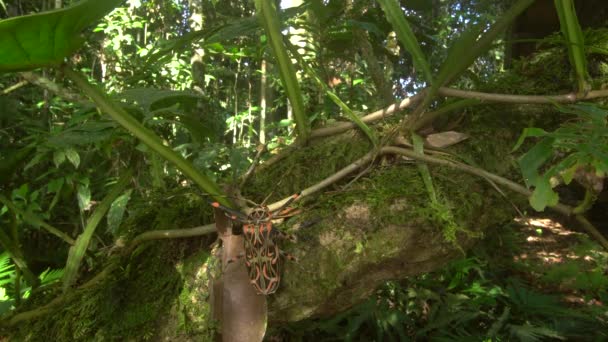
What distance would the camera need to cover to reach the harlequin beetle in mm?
912

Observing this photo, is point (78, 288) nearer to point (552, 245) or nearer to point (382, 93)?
point (382, 93)

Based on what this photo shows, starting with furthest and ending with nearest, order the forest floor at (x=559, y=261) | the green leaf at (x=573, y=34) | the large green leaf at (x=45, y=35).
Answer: the forest floor at (x=559, y=261)
the green leaf at (x=573, y=34)
the large green leaf at (x=45, y=35)

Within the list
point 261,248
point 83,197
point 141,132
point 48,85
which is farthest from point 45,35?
point 83,197

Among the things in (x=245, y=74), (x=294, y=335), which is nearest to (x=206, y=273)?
(x=294, y=335)

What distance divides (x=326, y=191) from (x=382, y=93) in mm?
967

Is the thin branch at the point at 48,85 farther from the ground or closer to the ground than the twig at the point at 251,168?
farther from the ground

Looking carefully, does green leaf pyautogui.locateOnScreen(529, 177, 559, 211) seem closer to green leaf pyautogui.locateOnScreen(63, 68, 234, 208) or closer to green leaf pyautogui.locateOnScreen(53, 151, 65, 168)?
green leaf pyautogui.locateOnScreen(63, 68, 234, 208)

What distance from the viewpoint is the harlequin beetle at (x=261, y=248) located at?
2.99 feet

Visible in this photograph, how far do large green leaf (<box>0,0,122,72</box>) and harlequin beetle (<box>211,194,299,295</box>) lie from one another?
1.47ft

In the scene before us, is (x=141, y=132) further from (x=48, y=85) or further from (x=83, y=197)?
(x=83, y=197)

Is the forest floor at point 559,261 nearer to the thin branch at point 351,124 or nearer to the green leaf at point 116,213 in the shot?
the thin branch at point 351,124

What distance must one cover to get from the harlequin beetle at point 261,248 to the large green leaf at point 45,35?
0.45 metres

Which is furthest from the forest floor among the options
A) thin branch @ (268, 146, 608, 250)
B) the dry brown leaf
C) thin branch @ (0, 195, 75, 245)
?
thin branch @ (0, 195, 75, 245)

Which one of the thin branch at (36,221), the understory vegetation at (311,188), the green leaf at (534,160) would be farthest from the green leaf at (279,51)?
the thin branch at (36,221)
